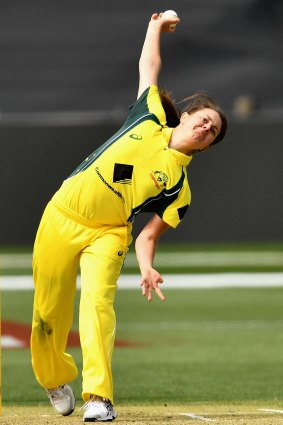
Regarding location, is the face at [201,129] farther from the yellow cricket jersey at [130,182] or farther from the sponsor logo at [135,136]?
the sponsor logo at [135,136]

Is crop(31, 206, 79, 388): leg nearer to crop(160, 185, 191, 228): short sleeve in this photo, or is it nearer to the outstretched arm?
the outstretched arm

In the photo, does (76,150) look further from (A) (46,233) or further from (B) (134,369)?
(A) (46,233)

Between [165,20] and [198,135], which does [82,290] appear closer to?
[198,135]

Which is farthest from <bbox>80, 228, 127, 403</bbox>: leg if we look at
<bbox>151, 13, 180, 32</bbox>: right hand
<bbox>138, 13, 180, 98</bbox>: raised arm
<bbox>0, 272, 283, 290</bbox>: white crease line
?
<bbox>0, 272, 283, 290</bbox>: white crease line

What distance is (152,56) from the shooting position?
23.5 feet

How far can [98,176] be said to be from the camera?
6.64 metres

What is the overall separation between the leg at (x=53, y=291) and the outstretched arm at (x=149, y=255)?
359 mm

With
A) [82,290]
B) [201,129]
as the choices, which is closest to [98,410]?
[82,290]

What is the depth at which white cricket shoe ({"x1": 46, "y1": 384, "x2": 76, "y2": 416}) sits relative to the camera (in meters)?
7.05

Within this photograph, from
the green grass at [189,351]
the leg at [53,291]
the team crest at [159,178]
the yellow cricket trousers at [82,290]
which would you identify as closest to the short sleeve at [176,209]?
the team crest at [159,178]

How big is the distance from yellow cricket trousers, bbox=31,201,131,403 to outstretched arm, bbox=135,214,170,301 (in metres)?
0.11

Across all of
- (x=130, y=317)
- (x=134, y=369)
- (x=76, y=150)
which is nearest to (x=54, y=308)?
(x=134, y=369)

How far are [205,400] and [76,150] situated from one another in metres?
12.9

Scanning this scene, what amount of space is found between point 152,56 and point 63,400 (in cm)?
206
